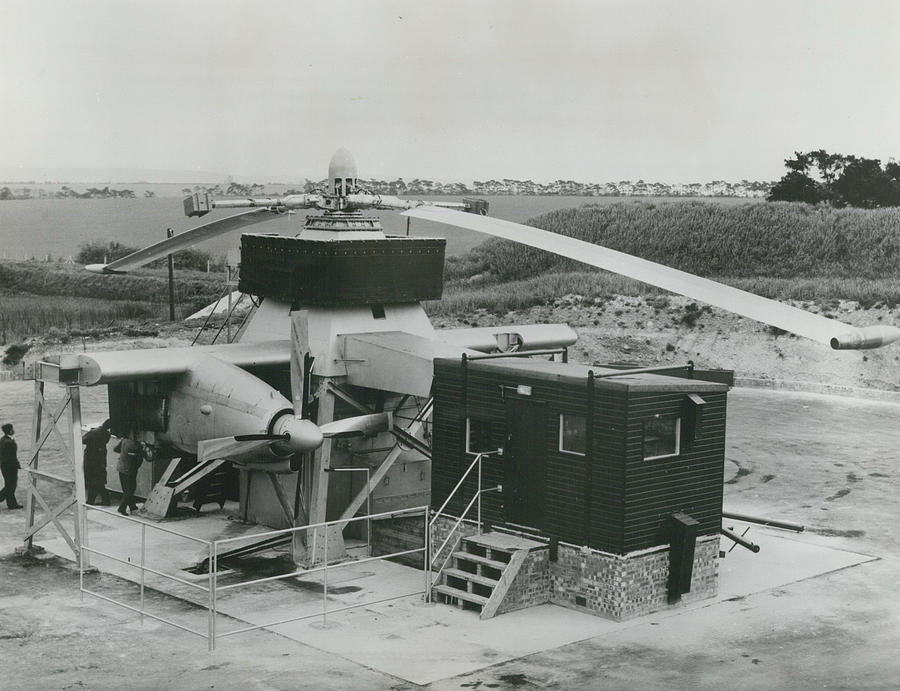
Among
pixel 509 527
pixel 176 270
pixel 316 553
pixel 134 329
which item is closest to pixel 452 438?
pixel 509 527

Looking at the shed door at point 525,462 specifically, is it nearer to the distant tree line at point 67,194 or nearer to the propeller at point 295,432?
the propeller at point 295,432

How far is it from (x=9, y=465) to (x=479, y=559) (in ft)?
36.0

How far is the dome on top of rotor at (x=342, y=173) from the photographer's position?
23250 millimetres

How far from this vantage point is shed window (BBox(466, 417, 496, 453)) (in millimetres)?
19656

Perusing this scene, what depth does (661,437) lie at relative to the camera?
18.5 meters

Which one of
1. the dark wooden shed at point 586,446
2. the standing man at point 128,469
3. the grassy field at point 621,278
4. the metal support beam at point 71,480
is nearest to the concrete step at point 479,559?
the dark wooden shed at point 586,446

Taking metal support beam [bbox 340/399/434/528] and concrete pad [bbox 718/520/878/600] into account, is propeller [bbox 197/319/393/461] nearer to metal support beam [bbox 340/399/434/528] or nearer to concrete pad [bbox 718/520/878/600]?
metal support beam [bbox 340/399/434/528]

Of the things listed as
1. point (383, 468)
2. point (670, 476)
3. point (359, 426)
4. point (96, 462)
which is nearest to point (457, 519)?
point (383, 468)

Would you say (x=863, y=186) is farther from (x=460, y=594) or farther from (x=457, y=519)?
(x=460, y=594)

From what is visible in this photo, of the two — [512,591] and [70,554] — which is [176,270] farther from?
[512,591]

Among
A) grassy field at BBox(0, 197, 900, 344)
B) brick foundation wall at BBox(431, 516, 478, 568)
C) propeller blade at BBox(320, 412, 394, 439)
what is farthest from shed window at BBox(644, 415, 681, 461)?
grassy field at BBox(0, 197, 900, 344)

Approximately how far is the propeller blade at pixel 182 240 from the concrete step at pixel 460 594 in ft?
27.1

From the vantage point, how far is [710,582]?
19.3 meters

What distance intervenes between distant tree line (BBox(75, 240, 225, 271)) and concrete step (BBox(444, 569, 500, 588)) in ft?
205
